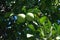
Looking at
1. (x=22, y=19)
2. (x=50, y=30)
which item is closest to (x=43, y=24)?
(x=50, y=30)

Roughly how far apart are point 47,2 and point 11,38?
1.48ft

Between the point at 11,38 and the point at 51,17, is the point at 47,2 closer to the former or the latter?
the point at 51,17

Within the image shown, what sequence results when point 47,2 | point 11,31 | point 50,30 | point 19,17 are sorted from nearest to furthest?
point 50,30, point 19,17, point 47,2, point 11,31

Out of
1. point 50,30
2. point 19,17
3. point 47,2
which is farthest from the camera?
point 47,2

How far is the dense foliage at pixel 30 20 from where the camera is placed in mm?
1456

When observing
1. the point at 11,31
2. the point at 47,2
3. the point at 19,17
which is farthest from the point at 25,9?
the point at 11,31

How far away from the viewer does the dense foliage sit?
1.46 meters

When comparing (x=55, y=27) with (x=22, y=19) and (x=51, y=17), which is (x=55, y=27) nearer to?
(x=22, y=19)

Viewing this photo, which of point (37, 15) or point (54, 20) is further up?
point (54, 20)

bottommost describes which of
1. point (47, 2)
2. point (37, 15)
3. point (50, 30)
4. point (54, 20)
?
point (50, 30)

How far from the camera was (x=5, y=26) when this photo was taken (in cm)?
211

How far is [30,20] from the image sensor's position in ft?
5.03

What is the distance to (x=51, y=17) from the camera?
2029 mm

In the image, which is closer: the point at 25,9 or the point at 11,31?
the point at 25,9
